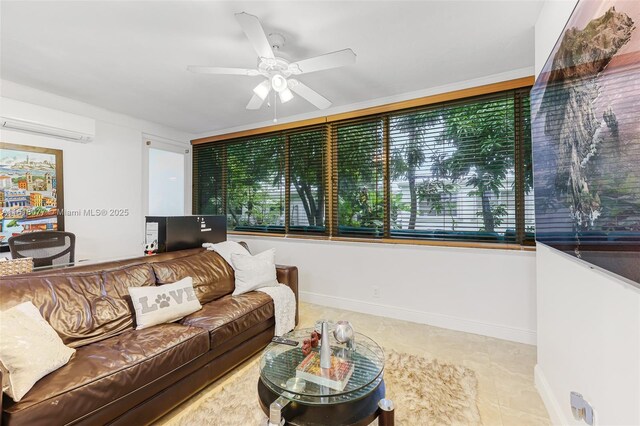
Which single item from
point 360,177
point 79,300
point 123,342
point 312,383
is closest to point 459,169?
point 360,177

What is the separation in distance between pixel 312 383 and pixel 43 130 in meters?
3.73

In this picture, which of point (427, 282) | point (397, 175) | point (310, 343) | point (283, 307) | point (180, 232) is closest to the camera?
point (310, 343)

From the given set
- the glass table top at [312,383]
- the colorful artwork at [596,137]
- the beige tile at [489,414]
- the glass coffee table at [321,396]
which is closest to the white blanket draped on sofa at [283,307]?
the glass table top at [312,383]

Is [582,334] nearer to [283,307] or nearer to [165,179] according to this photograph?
[283,307]

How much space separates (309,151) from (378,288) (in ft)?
6.52

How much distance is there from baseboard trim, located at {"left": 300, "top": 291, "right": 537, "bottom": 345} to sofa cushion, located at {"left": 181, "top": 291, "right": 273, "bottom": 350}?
4.22 ft

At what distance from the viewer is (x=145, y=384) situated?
5.11ft

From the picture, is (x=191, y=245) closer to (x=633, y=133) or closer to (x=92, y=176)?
(x=92, y=176)

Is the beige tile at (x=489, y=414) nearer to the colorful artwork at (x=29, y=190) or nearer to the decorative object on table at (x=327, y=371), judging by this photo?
the decorative object on table at (x=327, y=371)

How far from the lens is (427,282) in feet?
10.3

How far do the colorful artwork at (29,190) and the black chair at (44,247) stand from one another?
474mm

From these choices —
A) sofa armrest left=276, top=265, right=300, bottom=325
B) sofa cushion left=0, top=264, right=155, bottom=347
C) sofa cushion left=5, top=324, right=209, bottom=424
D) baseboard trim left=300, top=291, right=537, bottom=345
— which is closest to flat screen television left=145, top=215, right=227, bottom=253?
sofa cushion left=0, top=264, right=155, bottom=347

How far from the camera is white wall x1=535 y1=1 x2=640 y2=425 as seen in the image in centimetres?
101

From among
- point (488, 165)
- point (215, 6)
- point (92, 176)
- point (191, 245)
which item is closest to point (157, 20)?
point (215, 6)
